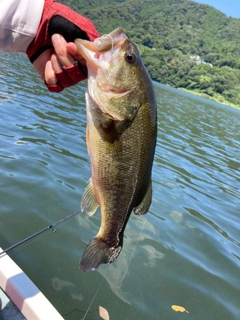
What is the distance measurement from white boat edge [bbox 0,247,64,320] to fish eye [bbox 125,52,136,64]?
2.33 m

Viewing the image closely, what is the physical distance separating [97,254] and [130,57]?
1358 mm

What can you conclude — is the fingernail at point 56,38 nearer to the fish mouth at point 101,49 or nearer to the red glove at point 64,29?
the red glove at point 64,29

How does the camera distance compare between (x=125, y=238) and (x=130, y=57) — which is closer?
(x=130, y=57)

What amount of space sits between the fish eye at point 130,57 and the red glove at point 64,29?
0.26m

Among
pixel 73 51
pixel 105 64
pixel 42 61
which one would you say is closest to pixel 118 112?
pixel 105 64

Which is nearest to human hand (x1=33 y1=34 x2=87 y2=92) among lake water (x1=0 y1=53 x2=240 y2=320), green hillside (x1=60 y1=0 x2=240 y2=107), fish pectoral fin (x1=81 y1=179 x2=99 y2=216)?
fish pectoral fin (x1=81 y1=179 x2=99 y2=216)

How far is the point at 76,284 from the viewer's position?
461 centimetres

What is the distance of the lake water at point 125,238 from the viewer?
4.65 metres

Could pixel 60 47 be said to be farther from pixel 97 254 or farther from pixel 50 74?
pixel 97 254

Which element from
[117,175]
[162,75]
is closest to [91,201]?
[117,175]

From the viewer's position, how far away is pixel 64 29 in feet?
6.41

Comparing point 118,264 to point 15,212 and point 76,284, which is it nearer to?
point 76,284

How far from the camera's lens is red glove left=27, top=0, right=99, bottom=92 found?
1.95 m

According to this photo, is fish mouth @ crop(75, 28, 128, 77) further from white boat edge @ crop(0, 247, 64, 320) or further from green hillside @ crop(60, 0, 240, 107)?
green hillside @ crop(60, 0, 240, 107)
